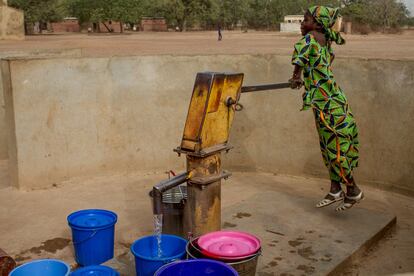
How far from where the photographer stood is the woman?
161 inches

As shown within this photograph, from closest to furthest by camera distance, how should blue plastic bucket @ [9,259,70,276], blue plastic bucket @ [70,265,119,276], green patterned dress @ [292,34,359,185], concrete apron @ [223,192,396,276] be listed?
blue plastic bucket @ [9,259,70,276], blue plastic bucket @ [70,265,119,276], concrete apron @ [223,192,396,276], green patterned dress @ [292,34,359,185]

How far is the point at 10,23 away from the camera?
72.5ft

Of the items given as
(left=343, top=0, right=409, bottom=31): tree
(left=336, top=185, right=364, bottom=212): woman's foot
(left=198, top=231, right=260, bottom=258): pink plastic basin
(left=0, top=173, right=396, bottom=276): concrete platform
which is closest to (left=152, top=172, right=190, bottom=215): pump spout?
(left=198, top=231, right=260, bottom=258): pink plastic basin

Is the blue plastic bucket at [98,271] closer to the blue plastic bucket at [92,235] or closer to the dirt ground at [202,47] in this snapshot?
the blue plastic bucket at [92,235]

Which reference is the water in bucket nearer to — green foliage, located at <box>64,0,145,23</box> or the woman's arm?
the woman's arm

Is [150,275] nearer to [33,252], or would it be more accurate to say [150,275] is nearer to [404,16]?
[33,252]

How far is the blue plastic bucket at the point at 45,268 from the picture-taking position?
113 inches

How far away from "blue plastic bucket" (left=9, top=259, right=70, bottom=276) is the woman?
2227 millimetres

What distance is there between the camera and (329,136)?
420 centimetres

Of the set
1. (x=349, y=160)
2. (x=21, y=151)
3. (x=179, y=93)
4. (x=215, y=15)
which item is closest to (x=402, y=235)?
(x=349, y=160)

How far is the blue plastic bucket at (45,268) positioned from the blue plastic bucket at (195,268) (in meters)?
0.67

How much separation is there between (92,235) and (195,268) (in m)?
1.28

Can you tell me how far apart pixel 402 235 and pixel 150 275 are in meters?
→ 2.55

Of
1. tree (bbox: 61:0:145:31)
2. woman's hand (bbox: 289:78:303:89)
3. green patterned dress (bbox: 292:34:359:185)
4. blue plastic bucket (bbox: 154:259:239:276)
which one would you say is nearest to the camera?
blue plastic bucket (bbox: 154:259:239:276)
